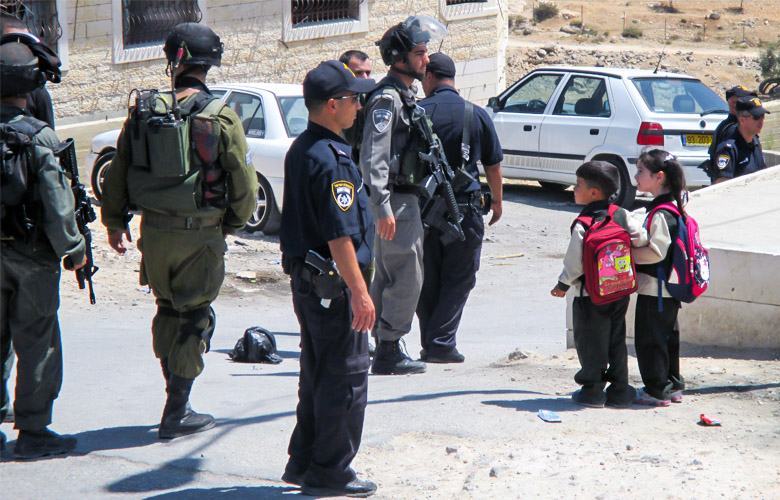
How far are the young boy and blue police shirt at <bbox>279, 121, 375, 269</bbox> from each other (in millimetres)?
1350

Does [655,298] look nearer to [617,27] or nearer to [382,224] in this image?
[382,224]

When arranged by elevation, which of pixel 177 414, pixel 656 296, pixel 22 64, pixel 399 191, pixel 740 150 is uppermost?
pixel 22 64

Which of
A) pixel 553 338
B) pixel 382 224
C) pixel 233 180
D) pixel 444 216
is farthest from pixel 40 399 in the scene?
pixel 553 338

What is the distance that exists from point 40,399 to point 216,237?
102 centimetres

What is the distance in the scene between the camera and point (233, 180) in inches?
170

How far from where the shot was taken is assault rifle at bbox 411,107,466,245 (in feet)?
18.2

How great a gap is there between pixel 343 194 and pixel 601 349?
1.86m

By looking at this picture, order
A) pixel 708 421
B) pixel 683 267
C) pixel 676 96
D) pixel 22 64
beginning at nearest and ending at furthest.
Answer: pixel 22 64
pixel 708 421
pixel 683 267
pixel 676 96

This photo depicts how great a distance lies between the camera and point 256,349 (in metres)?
6.11

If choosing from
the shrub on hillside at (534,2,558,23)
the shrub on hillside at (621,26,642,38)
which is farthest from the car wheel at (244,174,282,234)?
the shrub on hillside at (534,2,558,23)

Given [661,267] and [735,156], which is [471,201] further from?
[735,156]

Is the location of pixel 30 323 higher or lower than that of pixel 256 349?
higher

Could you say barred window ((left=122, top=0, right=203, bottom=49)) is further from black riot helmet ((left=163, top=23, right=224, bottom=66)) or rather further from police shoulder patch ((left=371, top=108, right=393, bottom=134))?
black riot helmet ((left=163, top=23, right=224, bottom=66))

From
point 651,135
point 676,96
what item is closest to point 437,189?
point 651,135
